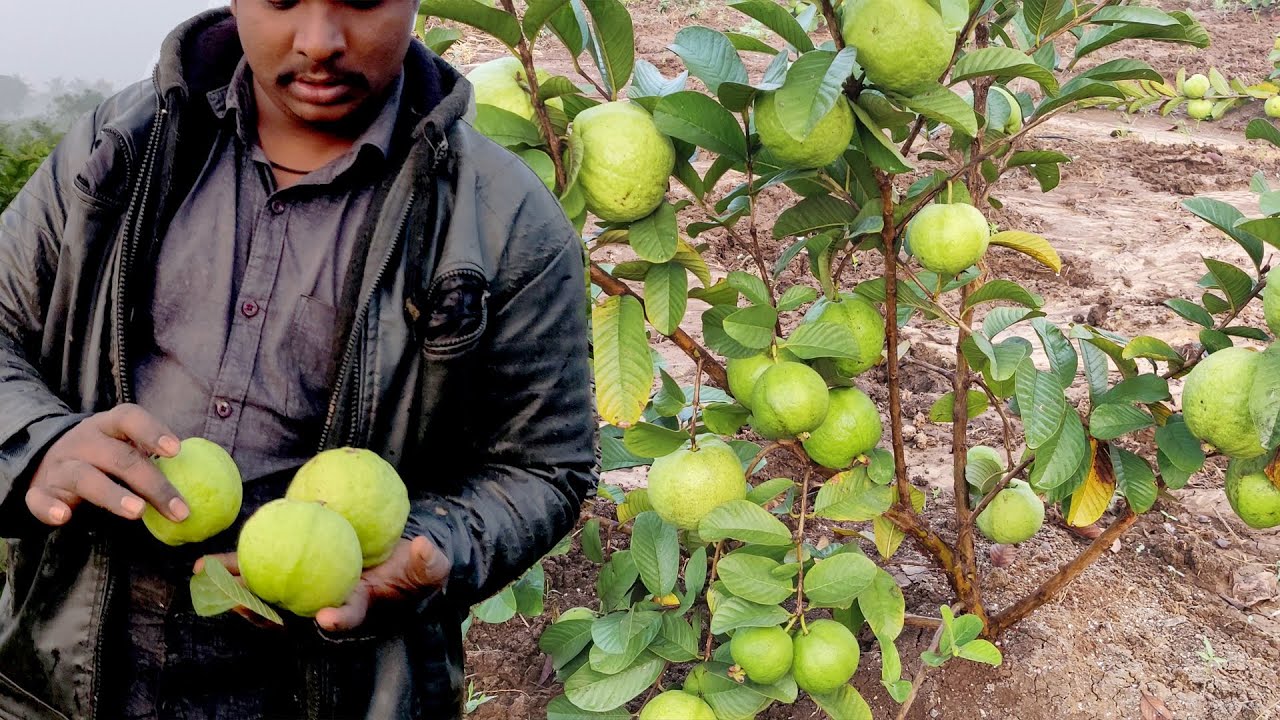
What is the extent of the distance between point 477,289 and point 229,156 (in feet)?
1.16

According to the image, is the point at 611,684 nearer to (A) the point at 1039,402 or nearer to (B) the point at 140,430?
(A) the point at 1039,402

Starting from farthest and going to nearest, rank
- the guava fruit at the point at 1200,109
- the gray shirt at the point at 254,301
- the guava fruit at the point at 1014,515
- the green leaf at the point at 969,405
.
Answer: the guava fruit at the point at 1200,109
the green leaf at the point at 969,405
the guava fruit at the point at 1014,515
the gray shirt at the point at 254,301

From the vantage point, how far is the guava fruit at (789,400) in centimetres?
158

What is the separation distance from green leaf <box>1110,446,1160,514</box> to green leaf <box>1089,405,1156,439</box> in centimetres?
9

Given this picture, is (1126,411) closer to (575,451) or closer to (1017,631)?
(1017,631)

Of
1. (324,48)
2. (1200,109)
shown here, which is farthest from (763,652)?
(1200,109)

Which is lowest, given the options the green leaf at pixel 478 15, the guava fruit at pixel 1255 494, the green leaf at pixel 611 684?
the green leaf at pixel 611 684

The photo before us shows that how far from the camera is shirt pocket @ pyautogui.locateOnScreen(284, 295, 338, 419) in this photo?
1.19 metres

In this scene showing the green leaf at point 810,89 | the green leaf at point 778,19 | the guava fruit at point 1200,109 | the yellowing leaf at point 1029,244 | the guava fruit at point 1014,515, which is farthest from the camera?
the guava fruit at point 1200,109

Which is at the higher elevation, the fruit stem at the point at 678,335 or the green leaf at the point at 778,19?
the green leaf at the point at 778,19

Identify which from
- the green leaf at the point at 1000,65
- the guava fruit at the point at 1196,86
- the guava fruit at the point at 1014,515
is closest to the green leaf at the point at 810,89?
the green leaf at the point at 1000,65

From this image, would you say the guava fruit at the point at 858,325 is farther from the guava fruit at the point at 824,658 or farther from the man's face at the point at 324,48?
the man's face at the point at 324,48

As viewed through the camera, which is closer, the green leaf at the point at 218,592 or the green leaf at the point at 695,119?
the green leaf at the point at 218,592

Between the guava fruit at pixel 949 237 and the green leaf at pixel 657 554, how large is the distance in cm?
66
